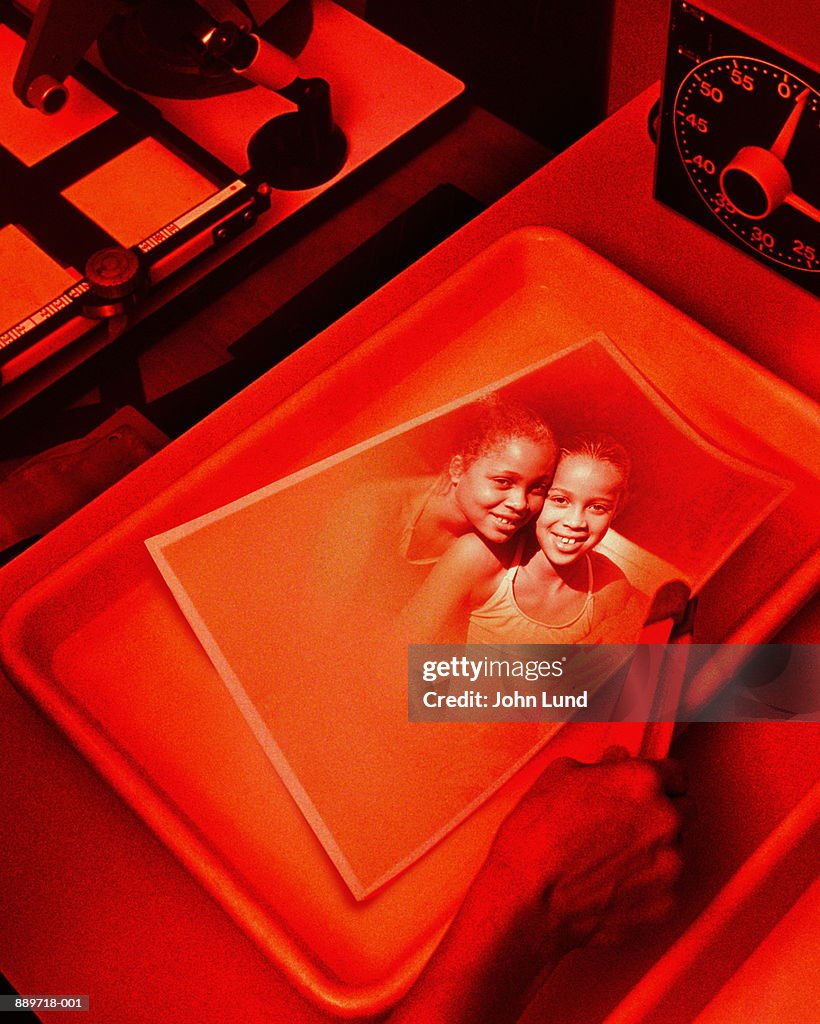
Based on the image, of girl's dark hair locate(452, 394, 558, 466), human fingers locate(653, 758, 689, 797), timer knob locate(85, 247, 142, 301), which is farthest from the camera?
timer knob locate(85, 247, 142, 301)

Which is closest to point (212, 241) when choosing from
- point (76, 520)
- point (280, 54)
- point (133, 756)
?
point (280, 54)

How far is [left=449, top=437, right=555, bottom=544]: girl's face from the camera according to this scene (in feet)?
1.89

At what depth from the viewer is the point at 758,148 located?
1.96 ft

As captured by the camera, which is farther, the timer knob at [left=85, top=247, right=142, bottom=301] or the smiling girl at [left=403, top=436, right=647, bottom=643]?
the timer knob at [left=85, top=247, right=142, bottom=301]

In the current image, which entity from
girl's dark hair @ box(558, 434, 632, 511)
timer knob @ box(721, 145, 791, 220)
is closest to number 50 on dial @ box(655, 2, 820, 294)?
timer knob @ box(721, 145, 791, 220)

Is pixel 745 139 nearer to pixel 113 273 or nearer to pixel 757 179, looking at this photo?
pixel 757 179

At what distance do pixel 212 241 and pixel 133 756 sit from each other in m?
0.41

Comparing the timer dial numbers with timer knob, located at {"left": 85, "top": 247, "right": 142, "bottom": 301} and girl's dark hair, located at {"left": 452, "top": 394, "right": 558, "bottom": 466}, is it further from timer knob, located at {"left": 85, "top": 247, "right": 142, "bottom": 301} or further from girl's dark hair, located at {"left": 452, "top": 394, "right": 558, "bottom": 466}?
timer knob, located at {"left": 85, "top": 247, "right": 142, "bottom": 301}

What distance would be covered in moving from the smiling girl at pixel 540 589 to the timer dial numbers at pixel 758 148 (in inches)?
8.7

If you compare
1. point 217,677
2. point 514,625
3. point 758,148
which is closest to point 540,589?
point 514,625

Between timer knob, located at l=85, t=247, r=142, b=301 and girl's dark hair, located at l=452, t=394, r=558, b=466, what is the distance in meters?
0.28

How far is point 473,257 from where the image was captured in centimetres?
70

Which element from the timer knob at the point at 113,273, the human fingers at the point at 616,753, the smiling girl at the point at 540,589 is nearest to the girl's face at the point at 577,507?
the smiling girl at the point at 540,589

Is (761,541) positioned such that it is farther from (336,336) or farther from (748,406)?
(336,336)
